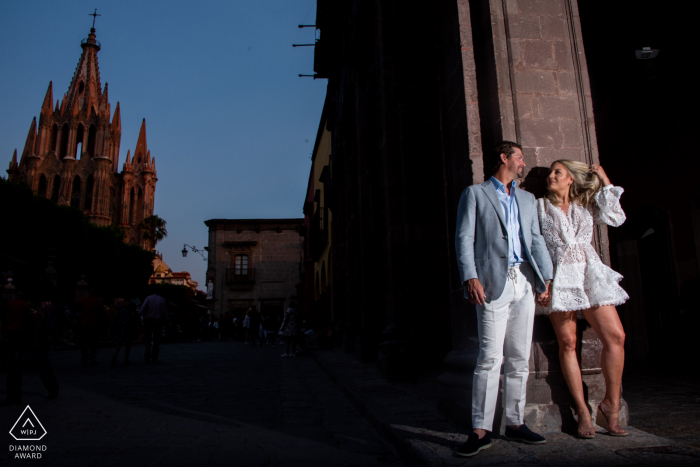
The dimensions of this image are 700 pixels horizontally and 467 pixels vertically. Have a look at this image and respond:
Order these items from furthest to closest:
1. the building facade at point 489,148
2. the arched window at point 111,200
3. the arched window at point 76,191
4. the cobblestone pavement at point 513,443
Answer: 1. the arched window at point 111,200
2. the arched window at point 76,191
3. the building facade at point 489,148
4. the cobblestone pavement at point 513,443

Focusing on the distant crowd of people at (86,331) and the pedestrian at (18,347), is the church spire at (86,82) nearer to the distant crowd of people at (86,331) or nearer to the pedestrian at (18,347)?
the distant crowd of people at (86,331)

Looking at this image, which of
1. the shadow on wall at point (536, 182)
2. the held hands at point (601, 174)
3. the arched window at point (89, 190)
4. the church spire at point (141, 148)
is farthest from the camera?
the church spire at point (141, 148)

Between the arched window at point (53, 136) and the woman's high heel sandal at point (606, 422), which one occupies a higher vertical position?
the arched window at point (53, 136)

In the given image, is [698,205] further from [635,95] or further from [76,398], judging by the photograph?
[76,398]

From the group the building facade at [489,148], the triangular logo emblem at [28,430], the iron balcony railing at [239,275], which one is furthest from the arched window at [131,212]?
the triangular logo emblem at [28,430]

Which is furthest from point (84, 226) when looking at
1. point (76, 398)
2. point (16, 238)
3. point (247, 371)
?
point (76, 398)

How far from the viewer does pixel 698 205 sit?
8781 millimetres

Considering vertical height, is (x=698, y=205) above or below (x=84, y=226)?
below

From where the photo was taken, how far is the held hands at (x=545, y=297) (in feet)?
10.0

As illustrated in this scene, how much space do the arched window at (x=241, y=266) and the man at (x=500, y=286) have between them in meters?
43.7

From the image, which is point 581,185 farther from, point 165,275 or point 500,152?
point 165,275

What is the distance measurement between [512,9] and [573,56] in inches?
24.2

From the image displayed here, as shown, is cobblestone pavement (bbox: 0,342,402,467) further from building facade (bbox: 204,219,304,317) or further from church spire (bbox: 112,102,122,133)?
church spire (bbox: 112,102,122,133)

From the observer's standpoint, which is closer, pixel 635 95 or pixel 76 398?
pixel 76 398
